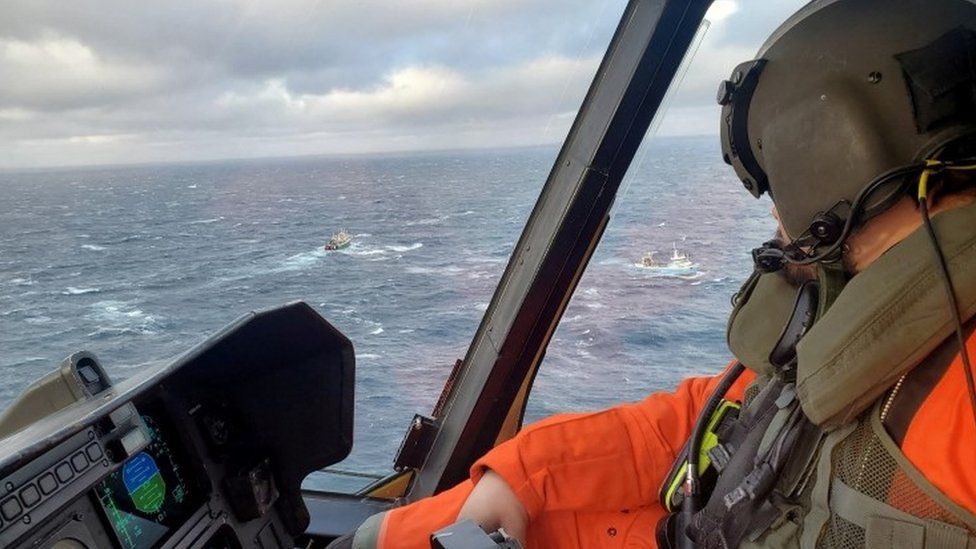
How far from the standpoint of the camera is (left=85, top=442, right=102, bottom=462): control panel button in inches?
47.5

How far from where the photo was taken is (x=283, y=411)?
1.78 metres

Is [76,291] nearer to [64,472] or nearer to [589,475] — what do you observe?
[64,472]

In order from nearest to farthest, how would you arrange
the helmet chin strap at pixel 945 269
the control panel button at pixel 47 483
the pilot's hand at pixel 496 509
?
the helmet chin strap at pixel 945 269, the control panel button at pixel 47 483, the pilot's hand at pixel 496 509

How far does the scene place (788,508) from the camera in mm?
1150

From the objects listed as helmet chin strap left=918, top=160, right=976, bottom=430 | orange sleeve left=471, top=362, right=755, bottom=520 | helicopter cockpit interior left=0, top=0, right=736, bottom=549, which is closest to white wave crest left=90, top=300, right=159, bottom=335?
helicopter cockpit interior left=0, top=0, right=736, bottom=549

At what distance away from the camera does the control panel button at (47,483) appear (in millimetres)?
1088

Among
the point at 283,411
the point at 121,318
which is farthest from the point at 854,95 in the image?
the point at 121,318

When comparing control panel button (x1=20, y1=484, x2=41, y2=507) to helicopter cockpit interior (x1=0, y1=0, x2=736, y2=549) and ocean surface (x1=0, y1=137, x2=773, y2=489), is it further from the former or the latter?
ocean surface (x1=0, y1=137, x2=773, y2=489)

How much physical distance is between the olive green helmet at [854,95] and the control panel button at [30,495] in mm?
1137

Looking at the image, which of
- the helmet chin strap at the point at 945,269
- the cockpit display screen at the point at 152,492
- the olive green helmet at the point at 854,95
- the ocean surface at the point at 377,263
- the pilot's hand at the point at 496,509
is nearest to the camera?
the helmet chin strap at the point at 945,269

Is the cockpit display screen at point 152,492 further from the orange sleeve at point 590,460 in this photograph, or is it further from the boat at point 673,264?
the boat at point 673,264

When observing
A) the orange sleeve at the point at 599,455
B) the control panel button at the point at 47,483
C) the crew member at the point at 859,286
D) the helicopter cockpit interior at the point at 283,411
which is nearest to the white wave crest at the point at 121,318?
the helicopter cockpit interior at the point at 283,411

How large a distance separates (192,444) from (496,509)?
0.63 meters

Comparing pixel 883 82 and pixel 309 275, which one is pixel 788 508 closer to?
pixel 883 82
